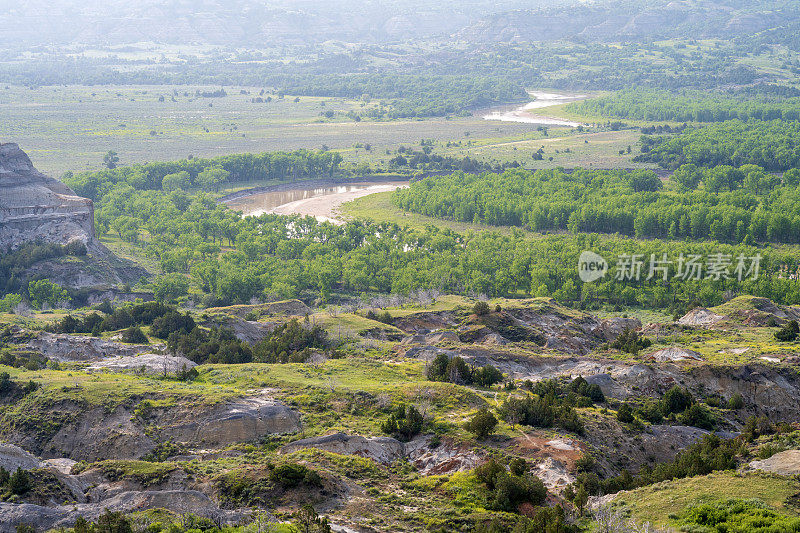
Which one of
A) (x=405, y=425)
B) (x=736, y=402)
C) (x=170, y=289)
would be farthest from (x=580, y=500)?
(x=170, y=289)

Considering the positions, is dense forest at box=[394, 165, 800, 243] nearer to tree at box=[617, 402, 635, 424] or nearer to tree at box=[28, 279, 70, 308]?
tree at box=[28, 279, 70, 308]

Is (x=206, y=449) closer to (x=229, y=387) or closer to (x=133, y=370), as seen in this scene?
(x=229, y=387)

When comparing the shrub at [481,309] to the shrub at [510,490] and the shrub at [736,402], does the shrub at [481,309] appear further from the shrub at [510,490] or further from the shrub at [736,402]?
the shrub at [510,490]

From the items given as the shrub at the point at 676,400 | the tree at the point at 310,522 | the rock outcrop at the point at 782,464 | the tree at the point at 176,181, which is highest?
the tree at the point at 176,181

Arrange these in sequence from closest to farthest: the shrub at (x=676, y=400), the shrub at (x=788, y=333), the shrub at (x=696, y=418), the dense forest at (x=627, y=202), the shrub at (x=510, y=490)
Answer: the shrub at (x=510, y=490), the shrub at (x=696, y=418), the shrub at (x=676, y=400), the shrub at (x=788, y=333), the dense forest at (x=627, y=202)

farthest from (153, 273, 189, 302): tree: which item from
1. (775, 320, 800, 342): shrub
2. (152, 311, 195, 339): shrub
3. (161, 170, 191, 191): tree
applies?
(161, 170, 191, 191): tree

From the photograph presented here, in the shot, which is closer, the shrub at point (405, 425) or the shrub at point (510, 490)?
the shrub at point (510, 490)

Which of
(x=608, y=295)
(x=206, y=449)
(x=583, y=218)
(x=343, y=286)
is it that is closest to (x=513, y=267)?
(x=608, y=295)

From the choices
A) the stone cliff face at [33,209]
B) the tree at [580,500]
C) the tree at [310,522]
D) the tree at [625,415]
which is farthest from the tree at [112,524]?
the stone cliff face at [33,209]

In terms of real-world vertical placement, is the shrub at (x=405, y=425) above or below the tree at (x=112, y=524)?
below
